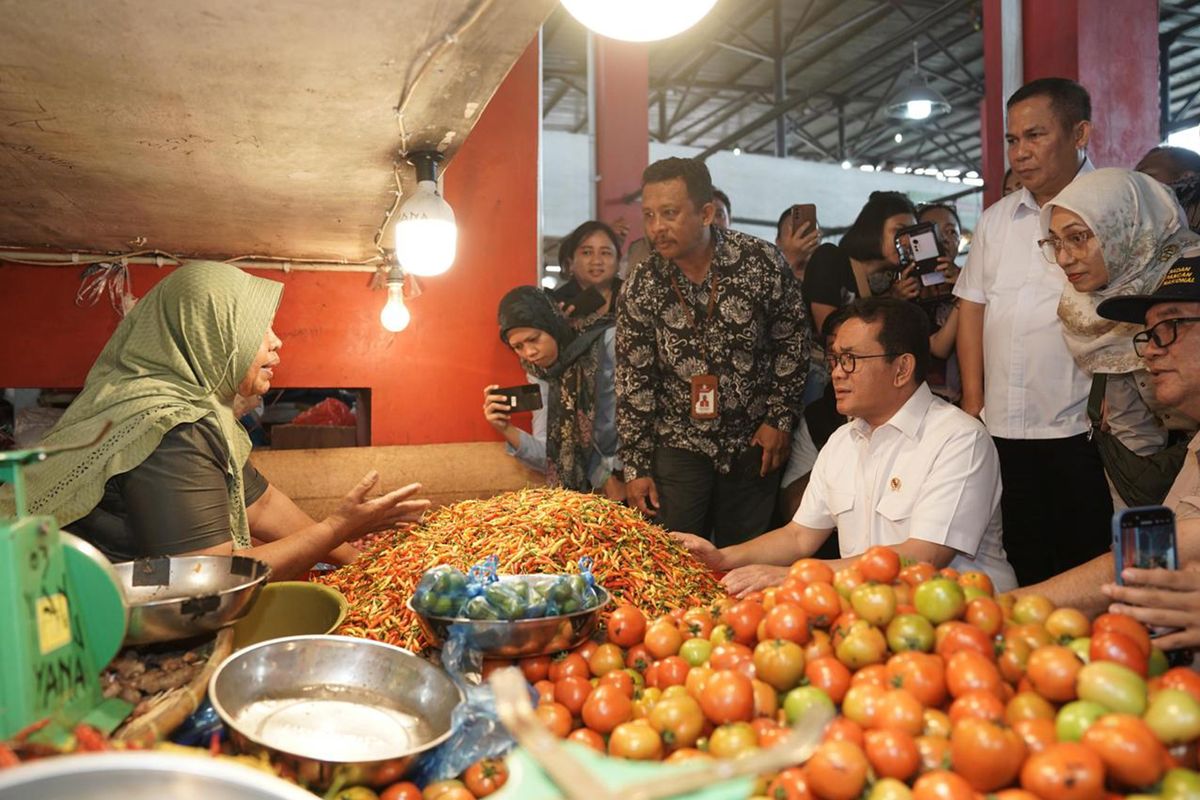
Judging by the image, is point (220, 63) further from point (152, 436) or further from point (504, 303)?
point (504, 303)

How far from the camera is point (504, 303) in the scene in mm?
4371

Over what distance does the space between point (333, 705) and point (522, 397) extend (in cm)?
293

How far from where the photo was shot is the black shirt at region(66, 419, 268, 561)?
2.21 m

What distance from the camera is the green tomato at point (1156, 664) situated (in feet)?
4.57

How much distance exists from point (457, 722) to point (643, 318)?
2.71 metres

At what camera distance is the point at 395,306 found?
4438mm

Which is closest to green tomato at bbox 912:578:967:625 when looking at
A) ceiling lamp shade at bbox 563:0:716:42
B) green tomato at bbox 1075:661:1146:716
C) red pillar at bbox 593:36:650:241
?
green tomato at bbox 1075:661:1146:716

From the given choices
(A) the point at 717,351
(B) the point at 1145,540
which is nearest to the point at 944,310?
(A) the point at 717,351

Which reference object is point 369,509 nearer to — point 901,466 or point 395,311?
point 901,466

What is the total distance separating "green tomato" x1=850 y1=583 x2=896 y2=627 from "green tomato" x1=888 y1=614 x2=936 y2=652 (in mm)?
32

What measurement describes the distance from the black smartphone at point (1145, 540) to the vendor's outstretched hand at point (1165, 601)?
3 centimetres

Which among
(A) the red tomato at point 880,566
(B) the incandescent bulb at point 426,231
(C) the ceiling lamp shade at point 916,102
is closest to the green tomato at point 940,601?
(A) the red tomato at point 880,566

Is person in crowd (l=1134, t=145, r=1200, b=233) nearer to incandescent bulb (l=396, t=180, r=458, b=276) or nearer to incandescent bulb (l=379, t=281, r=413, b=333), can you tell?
incandescent bulb (l=396, t=180, r=458, b=276)

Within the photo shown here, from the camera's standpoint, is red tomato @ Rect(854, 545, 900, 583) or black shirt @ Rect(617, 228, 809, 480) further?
black shirt @ Rect(617, 228, 809, 480)
